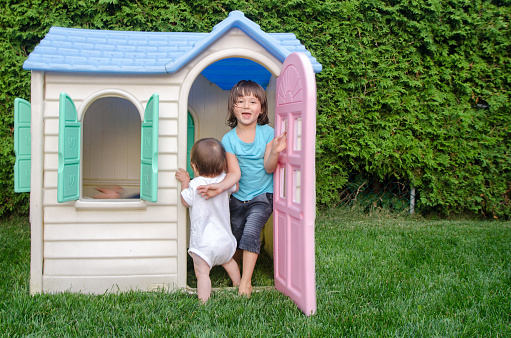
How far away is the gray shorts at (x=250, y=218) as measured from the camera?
3537 millimetres

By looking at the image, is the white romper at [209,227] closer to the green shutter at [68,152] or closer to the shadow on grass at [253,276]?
the shadow on grass at [253,276]

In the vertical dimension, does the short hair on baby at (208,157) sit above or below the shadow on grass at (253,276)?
above

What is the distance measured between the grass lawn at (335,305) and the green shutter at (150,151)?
752 mm

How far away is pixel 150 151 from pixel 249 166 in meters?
0.83

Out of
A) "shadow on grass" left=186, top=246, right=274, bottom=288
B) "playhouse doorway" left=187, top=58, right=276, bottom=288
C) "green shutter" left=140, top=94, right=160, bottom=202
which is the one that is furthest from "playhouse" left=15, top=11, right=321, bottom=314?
"playhouse doorway" left=187, top=58, right=276, bottom=288

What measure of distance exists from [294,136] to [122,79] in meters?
1.39

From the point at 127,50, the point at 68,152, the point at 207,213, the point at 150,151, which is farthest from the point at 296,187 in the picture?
the point at 127,50

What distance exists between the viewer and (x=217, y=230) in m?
3.39

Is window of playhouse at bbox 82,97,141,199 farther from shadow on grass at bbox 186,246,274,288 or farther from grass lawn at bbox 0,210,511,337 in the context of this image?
shadow on grass at bbox 186,246,274,288

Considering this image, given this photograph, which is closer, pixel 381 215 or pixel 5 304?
pixel 5 304

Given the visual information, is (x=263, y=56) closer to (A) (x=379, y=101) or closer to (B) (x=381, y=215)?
(A) (x=379, y=101)

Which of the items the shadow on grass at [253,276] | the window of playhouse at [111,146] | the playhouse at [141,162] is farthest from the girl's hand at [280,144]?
the window of playhouse at [111,146]

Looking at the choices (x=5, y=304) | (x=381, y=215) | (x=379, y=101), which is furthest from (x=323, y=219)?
(x=5, y=304)

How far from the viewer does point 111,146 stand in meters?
5.04
